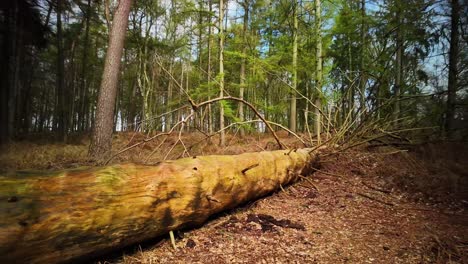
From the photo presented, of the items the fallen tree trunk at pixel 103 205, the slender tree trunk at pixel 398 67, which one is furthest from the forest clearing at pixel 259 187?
the slender tree trunk at pixel 398 67

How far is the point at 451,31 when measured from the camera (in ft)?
19.7

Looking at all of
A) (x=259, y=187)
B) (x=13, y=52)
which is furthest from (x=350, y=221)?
(x=13, y=52)

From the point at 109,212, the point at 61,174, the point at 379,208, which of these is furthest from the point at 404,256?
the point at 61,174

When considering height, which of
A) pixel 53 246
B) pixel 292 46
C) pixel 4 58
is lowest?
pixel 53 246

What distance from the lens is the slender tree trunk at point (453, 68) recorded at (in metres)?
5.57

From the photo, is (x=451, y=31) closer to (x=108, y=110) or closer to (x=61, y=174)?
(x=61, y=174)

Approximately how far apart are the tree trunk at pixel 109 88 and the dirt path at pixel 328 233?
184 inches

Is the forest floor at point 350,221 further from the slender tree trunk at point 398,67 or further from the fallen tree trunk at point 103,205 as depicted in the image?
the slender tree trunk at point 398,67

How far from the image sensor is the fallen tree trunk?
1883 millimetres

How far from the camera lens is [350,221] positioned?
366 centimetres

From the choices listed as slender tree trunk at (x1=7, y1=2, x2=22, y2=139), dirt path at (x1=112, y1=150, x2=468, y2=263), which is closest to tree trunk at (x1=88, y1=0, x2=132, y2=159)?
slender tree trunk at (x1=7, y1=2, x2=22, y2=139)

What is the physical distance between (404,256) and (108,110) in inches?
267

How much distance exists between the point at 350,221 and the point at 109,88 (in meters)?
6.33

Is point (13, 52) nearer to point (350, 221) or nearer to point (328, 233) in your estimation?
point (328, 233)
